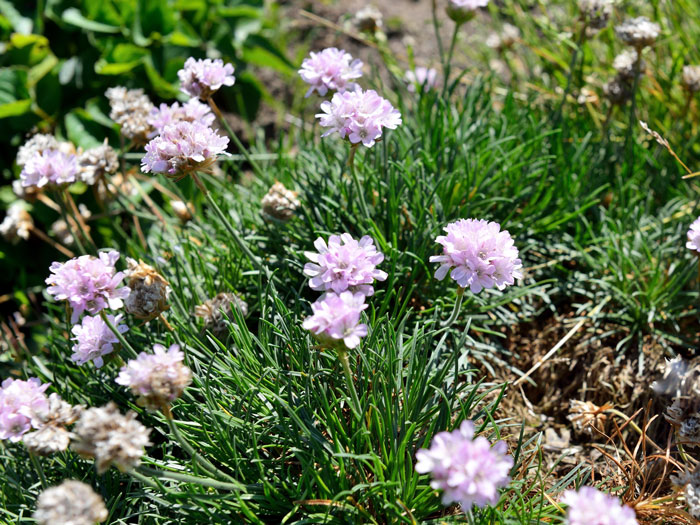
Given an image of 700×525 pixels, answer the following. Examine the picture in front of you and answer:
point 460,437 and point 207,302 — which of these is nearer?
point 460,437

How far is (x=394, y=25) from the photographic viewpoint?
4.65 m

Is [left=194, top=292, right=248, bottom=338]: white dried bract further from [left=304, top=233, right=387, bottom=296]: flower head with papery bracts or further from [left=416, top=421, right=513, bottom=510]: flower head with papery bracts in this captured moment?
[left=416, top=421, right=513, bottom=510]: flower head with papery bracts

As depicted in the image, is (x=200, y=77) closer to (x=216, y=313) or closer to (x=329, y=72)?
(x=329, y=72)

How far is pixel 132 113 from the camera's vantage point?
2514mm

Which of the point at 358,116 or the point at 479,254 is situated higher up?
the point at 358,116

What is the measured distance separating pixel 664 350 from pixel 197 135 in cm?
188

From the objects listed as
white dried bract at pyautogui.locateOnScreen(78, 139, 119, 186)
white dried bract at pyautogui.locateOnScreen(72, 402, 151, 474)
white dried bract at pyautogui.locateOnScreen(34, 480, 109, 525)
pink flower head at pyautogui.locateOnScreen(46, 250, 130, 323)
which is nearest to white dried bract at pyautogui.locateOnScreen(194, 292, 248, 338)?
pink flower head at pyautogui.locateOnScreen(46, 250, 130, 323)

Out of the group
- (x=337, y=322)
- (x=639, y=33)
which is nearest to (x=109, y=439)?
(x=337, y=322)

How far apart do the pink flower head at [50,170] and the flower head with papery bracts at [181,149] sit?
56 cm

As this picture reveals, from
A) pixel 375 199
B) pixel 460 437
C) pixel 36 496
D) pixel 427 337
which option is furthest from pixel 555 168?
pixel 36 496

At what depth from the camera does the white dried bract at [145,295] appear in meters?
1.88

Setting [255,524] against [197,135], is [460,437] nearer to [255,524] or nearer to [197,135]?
[255,524]

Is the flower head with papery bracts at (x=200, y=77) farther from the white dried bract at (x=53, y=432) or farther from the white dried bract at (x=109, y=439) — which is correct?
the white dried bract at (x=109, y=439)

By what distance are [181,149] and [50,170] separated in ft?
2.28
